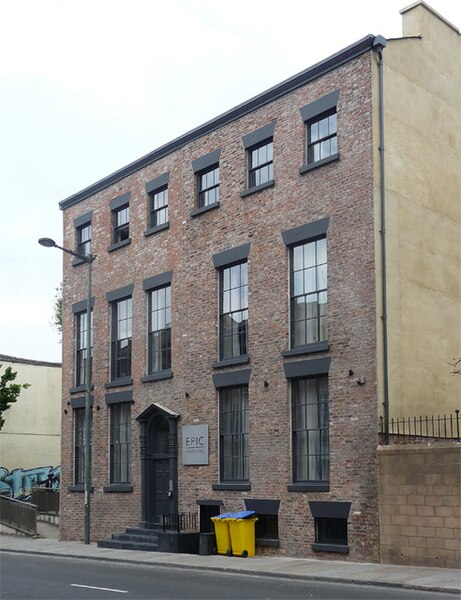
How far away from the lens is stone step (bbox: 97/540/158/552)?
24.7 meters

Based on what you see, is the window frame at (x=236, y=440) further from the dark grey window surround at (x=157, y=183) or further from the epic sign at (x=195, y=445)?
the dark grey window surround at (x=157, y=183)

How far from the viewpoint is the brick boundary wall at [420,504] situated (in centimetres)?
1831

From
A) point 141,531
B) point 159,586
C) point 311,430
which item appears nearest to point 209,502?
point 141,531

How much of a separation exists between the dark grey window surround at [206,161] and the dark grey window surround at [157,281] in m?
3.13

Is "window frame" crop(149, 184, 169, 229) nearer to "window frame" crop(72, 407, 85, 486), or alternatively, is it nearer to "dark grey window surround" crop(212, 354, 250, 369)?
"dark grey window surround" crop(212, 354, 250, 369)


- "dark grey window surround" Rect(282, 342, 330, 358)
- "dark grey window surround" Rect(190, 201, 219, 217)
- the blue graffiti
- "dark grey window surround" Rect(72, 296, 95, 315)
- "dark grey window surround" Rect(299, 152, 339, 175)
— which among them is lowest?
the blue graffiti

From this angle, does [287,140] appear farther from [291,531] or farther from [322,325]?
[291,531]

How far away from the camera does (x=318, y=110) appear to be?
890 inches

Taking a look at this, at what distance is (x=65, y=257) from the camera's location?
32.2 m

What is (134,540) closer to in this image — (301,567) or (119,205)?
(301,567)

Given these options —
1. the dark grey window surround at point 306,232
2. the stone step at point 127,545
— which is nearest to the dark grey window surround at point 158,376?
the stone step at point 127,545

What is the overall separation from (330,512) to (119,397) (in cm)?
943

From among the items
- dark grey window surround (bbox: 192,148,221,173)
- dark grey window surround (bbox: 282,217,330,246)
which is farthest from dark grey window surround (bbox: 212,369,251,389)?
dark grey window surround (bbox: 192,148,221,173)

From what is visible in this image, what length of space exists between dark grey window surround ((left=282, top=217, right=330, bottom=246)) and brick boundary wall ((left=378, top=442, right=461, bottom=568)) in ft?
18.3
